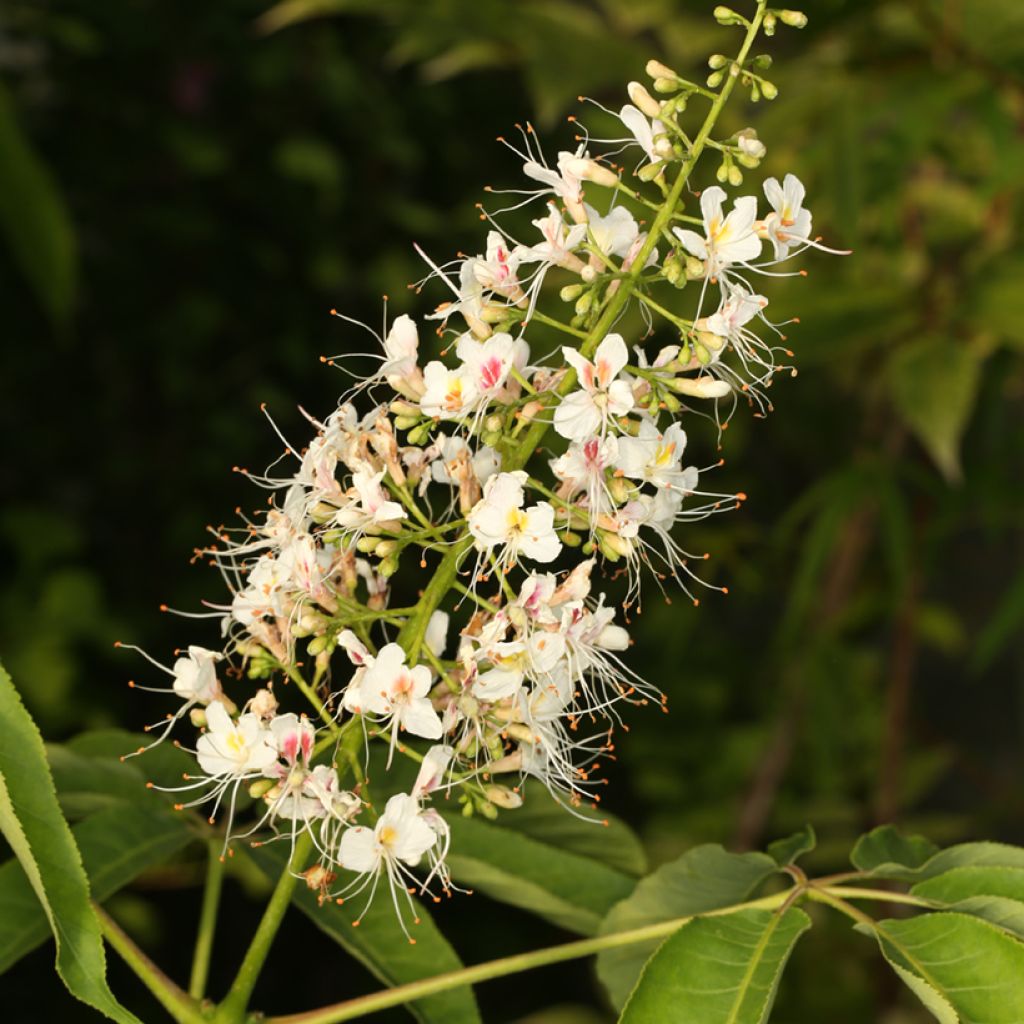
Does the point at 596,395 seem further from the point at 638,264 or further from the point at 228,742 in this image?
the point at 228,742

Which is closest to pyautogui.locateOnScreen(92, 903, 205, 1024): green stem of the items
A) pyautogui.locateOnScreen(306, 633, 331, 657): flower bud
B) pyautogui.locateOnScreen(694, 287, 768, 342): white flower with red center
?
pyautogui.locateOnScreen(306, 633, 331, 657): flower bud

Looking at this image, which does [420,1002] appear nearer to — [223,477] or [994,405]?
[994,405]

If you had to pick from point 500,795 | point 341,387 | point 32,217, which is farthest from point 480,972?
point 341,387

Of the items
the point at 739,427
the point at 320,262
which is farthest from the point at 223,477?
the point at 739,427

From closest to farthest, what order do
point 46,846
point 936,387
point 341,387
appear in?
point 46,846 < point 936,387 < point 341,387

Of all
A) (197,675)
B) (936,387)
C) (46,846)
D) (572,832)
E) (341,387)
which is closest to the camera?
(46,846)

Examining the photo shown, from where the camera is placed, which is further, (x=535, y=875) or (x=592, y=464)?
(x=535, y=875)

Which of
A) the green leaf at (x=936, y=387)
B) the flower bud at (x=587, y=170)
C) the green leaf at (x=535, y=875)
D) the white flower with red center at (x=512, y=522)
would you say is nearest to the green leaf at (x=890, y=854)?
the green leaf at (x=535, y=875)
